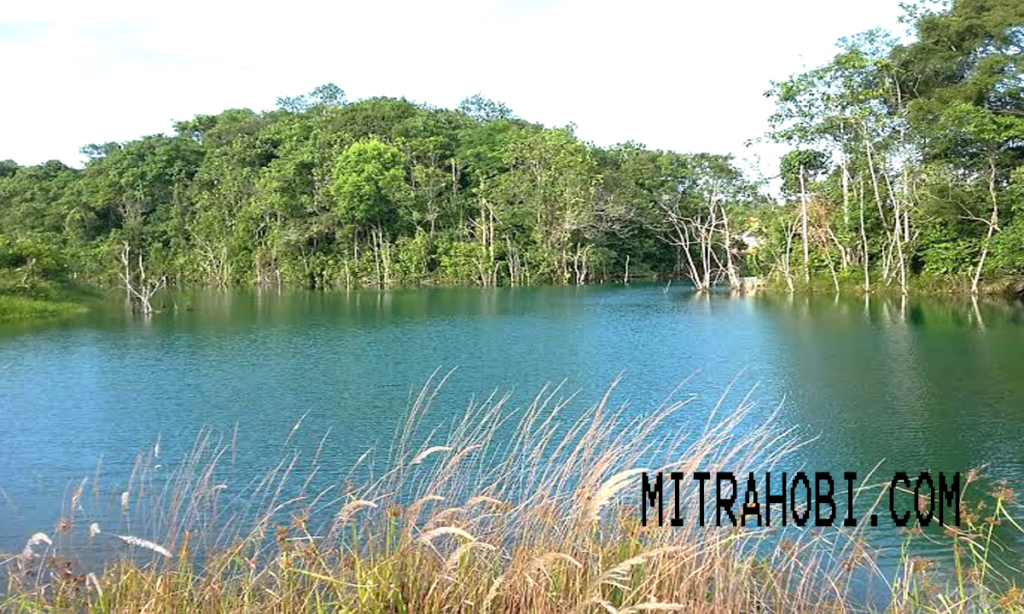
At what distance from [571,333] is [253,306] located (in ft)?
65.7

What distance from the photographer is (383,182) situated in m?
53.7

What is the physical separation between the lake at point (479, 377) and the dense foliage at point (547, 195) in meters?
5.92

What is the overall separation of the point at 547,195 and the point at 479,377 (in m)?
37.2

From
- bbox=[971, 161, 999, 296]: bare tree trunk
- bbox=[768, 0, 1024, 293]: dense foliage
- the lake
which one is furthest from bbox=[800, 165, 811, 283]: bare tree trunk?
the lake

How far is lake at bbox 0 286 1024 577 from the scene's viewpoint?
1098 centimetres

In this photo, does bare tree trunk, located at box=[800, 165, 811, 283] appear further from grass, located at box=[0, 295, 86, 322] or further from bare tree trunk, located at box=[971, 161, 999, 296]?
grass, located at box=[0, 295, 86, 322]

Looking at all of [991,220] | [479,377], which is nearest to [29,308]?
[479,377]

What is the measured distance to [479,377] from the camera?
16891mm

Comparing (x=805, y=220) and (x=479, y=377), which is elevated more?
(x=805, y=220)

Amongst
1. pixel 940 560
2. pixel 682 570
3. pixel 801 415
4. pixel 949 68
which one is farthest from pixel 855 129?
pixel 682 570

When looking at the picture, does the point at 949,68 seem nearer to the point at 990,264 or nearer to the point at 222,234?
the point at 990,264

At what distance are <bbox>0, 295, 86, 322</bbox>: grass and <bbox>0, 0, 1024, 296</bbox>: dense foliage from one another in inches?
33.7

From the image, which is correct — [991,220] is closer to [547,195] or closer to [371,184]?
[547,195]

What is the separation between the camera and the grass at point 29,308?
29859 mm
